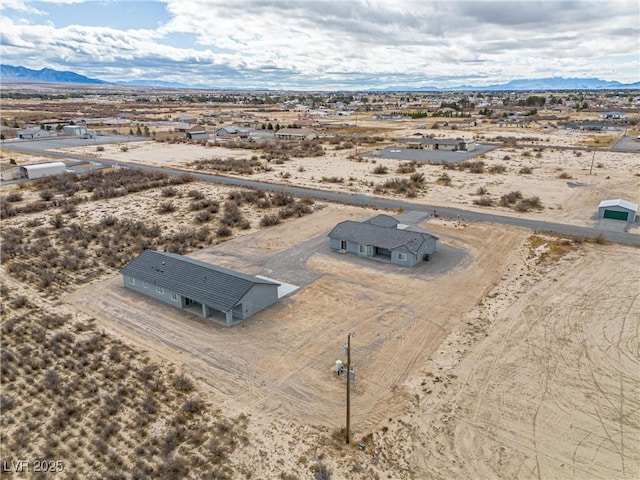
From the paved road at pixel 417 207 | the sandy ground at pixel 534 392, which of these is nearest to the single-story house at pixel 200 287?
the sandy ground at pixel 534 392

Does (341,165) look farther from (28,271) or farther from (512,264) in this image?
(28,271)

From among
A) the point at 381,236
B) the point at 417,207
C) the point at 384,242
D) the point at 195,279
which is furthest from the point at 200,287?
the point at 417,207

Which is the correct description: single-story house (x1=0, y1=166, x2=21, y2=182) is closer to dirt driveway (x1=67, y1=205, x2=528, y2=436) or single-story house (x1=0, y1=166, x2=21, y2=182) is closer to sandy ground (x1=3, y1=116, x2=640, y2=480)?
sandy ground (x1=3, y1=116, x2=640, y2=480)

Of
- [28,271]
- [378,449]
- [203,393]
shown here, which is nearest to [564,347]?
[378,449]

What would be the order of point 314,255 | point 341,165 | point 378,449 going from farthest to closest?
point 341,165
point 314,255
point 378,449

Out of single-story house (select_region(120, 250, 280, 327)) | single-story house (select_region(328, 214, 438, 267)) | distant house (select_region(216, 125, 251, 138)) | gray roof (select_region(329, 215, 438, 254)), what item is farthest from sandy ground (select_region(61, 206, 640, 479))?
distant house (select_region(216, 125, 251, 138))

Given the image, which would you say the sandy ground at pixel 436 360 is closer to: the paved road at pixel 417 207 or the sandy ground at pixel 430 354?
the sandy ground at pixel 430 354

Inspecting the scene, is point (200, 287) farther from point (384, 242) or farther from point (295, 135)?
point (295, 135)
